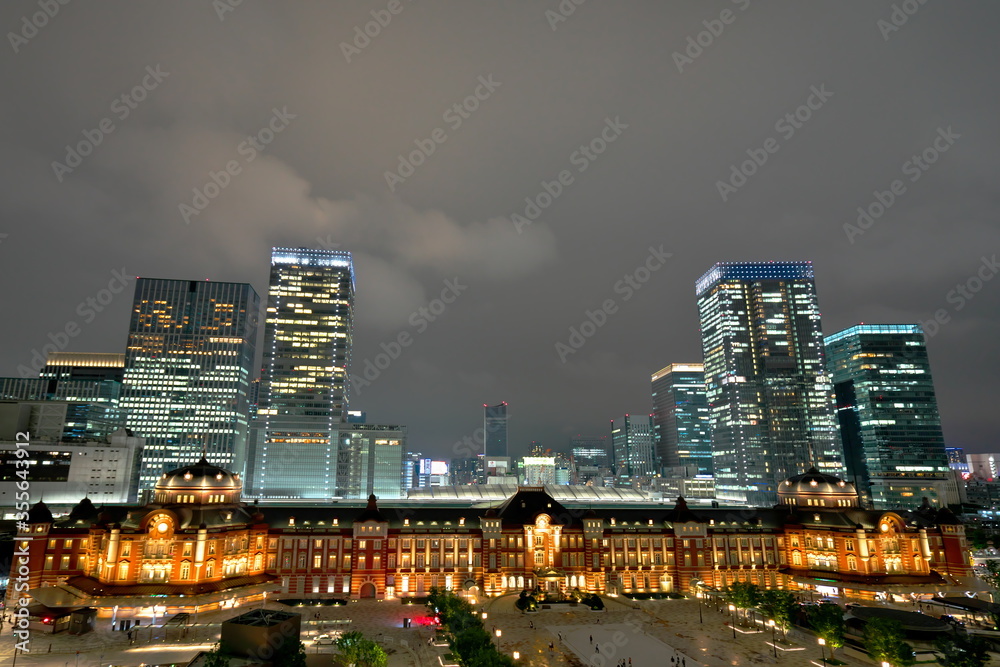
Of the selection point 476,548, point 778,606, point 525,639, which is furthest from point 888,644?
point 476,548

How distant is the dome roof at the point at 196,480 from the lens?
94.4 metres

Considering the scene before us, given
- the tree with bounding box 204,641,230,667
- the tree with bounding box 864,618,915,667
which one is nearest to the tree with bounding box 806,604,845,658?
the tree with bounding box 864,618,915,667

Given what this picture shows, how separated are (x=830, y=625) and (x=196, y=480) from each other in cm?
9650

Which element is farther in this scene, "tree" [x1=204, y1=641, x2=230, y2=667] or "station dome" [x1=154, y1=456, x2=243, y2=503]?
"station dome" [x1=154, y1=456, x2=243, y2=503]

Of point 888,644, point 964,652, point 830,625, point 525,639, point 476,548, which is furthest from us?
point 476,548

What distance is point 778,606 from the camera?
235 feet

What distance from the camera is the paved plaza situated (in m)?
62.3

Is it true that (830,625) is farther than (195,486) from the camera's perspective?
No

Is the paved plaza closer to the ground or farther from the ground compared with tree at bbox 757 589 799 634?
closer to the ground

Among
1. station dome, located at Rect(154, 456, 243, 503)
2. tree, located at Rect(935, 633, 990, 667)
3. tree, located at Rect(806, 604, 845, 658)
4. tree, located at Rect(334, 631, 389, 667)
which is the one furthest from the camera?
station dome, located at Rect(154, 456, 243, 503)

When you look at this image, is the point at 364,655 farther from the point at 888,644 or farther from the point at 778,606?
the point at 888,644

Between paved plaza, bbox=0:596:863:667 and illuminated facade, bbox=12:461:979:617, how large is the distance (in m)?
9.04

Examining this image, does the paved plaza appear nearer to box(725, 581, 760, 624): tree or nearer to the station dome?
box(725, 581, 760, 624): tree

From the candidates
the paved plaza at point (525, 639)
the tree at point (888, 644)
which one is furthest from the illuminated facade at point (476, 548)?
the tree at point (888, 644)
